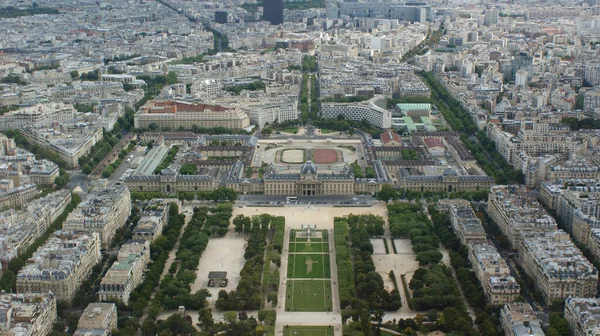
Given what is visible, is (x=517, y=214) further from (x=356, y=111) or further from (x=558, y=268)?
(x=356, y=111)

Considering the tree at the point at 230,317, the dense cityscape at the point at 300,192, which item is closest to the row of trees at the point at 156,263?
the dense cityscape at the point at 300,192

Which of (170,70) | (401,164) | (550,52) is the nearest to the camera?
(401,164)

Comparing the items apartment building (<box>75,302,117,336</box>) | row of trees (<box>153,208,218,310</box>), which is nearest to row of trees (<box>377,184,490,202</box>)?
row of trees (<box>153,208,218,310</box>)

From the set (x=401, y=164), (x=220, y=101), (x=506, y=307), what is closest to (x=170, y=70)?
(x=220, y=101)

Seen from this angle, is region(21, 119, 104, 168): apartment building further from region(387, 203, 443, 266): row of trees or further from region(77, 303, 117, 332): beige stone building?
region(77, 303, 117, 332): beige stone building

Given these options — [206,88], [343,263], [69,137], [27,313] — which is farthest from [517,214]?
[206,88]

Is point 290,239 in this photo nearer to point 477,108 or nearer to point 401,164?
point 401,164

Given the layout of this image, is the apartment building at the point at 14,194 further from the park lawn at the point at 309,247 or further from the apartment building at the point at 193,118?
the apartment building at the point at 193,118
